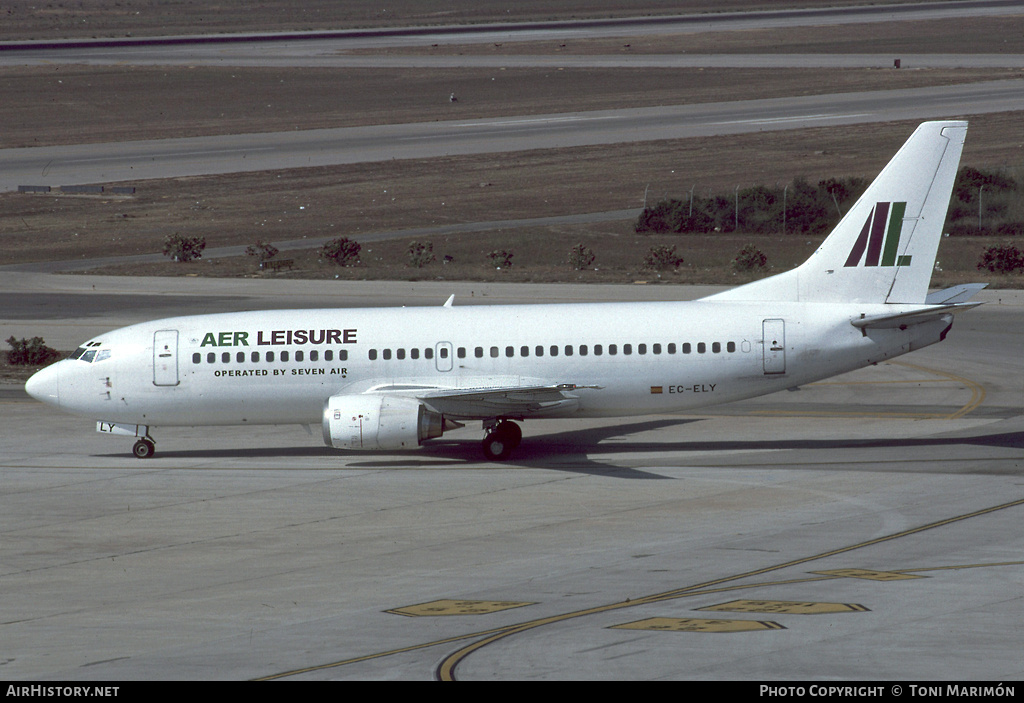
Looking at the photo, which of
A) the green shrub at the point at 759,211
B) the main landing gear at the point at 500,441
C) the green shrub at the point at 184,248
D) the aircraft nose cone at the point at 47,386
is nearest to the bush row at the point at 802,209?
the green shrub at the point at 759,211

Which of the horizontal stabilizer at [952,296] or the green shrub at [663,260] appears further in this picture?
the green shrub at [663,260]

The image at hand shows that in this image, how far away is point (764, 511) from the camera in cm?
2894

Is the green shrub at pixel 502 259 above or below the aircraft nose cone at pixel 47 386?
above

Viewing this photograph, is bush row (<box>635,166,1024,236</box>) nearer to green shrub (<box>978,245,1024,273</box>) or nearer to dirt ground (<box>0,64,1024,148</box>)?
green shrub (<box>978,245,1024,273</box>)

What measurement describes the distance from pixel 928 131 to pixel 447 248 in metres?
45.1

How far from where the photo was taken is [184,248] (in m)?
77.1

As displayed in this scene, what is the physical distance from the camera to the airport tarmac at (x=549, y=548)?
18859mm

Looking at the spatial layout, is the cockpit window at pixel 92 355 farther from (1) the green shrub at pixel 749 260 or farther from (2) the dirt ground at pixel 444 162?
(1) the green shrub at pixel 749 260

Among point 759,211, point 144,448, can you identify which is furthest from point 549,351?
point 759,211

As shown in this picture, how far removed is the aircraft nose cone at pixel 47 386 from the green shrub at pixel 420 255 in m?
36.8

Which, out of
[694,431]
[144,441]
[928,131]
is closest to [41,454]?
[144,441]

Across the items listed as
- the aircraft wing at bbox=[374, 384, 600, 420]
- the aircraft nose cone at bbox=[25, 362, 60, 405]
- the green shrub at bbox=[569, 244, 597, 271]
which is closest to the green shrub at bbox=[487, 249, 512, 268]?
the green shrub at bbox=[569, 244, 597, 271]

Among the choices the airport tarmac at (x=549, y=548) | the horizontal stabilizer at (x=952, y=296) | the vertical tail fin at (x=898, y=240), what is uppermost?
the vertical tail fin at (x=898, y=240)
